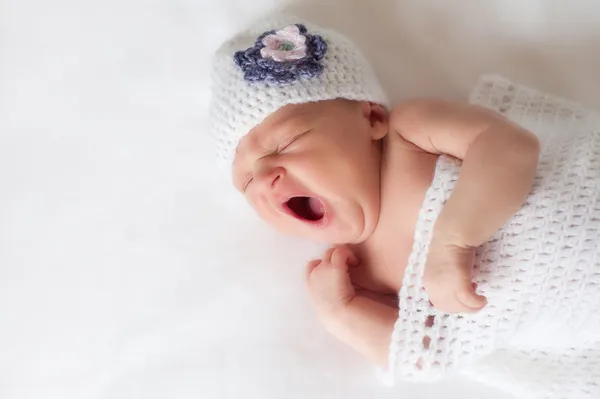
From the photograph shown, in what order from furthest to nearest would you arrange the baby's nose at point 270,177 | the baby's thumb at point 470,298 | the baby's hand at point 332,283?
1. the baby's hand at point 332,283
2. the baby's nose at point 270,177
3. the baby's thumb at point 470,298

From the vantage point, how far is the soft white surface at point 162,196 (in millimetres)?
1365

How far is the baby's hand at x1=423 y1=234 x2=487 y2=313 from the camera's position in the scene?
1059 millimetres

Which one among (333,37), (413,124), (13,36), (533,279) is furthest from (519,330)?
(13,36)

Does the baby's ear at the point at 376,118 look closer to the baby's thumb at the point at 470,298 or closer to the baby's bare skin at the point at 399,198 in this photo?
the baby's bare skin at the point at 399,198

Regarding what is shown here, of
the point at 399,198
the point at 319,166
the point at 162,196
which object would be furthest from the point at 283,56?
the point at 162,196

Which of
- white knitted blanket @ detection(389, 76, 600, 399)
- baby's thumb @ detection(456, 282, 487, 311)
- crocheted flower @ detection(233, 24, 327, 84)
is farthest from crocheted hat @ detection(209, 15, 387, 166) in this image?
baby's thumb @ detection(456, 282, 487, 311)

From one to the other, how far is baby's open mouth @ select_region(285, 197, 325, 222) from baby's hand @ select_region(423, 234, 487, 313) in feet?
0.78

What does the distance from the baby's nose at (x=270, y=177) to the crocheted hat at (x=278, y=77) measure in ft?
0.31

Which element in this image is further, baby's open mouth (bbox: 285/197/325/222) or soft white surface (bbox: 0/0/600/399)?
soft white surface (bbox: 0/0/600/399)

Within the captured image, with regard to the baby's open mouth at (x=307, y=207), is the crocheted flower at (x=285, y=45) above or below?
above

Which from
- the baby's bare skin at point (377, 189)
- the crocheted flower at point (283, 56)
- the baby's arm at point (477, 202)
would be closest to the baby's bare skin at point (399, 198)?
the baby's bare skin at point (377, 189)

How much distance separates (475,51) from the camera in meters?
1.41

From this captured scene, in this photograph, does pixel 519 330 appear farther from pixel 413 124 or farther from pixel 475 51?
pixel 475 51

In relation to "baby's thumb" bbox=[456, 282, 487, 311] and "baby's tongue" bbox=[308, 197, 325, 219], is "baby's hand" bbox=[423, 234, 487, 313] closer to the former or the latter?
"baby's thumb" bbox=[456, 282, 487, 311]
